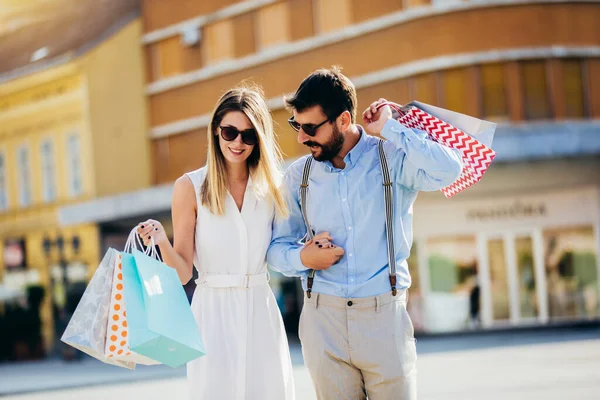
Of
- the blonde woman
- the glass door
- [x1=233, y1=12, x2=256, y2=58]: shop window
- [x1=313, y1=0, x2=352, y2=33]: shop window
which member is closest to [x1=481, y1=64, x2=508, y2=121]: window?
the glass door

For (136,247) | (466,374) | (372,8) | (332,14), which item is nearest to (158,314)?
(136,247)

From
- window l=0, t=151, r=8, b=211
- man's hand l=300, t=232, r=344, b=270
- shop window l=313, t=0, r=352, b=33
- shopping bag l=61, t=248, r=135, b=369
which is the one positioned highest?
shop window l=313, t=0, r=352, b=33

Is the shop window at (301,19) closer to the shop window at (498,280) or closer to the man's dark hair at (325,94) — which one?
the shop window at (498,280)

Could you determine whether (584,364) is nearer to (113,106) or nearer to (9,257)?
(113,106)

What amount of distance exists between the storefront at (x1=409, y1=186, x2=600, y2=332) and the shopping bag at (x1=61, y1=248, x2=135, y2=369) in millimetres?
22610

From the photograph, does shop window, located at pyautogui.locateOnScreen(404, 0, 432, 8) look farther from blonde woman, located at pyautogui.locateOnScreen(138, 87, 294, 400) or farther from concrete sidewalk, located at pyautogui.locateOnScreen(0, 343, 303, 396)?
blonde woman, located at pyautogui.locateOnScreen(138, 87, 294, 400)

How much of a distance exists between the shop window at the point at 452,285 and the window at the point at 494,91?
136 inches

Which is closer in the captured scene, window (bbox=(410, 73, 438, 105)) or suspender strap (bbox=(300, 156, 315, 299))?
suspender strap (bbox=(300, 156, 315, 299))

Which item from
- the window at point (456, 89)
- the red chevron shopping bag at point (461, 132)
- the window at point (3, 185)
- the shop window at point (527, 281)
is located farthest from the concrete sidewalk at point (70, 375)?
the red chevron shopping bag at point (461, 132)

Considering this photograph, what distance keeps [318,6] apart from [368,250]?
78.7ft

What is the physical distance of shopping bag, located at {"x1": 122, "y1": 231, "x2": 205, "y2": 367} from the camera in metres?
3.99

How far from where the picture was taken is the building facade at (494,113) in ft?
81.1

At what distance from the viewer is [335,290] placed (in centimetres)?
423

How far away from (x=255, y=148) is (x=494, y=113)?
2128 centimetres
